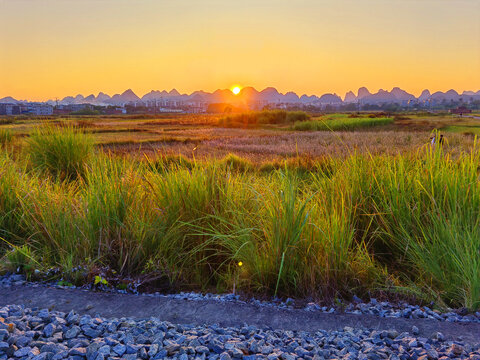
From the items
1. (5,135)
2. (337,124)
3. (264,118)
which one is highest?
(264,118)

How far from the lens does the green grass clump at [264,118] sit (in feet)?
89.6

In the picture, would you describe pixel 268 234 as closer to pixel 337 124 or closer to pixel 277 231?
pixel 277 231

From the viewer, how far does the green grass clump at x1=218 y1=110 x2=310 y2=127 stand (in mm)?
27297

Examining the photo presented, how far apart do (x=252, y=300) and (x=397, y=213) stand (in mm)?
1876

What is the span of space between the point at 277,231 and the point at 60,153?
5648 mm

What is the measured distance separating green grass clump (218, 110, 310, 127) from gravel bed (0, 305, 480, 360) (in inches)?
967

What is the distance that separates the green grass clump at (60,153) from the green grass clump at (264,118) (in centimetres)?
1937

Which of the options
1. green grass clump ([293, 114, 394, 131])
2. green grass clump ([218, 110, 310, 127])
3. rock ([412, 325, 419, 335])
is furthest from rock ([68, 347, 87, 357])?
green grass clump ([218, 110, 310, 127])

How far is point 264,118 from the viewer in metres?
28.9

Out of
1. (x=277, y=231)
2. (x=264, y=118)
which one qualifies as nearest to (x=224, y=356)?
(x=277, y=231)

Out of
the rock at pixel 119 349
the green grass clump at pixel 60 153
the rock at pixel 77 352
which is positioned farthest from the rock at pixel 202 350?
the green grass clump at pixel 60 153

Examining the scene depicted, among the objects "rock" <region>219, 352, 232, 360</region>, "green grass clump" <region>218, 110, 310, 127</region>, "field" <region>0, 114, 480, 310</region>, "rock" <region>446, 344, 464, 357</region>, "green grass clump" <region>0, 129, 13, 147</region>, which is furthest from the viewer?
"green grass clump" <region>218, 110, 310, 127</region>

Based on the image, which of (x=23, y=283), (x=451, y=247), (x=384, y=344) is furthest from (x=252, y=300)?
(x=23, y=283)

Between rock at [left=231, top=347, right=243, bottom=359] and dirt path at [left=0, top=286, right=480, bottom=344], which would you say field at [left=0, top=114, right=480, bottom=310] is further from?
rock at [left=231, top=347, right=243, bottom=359]
